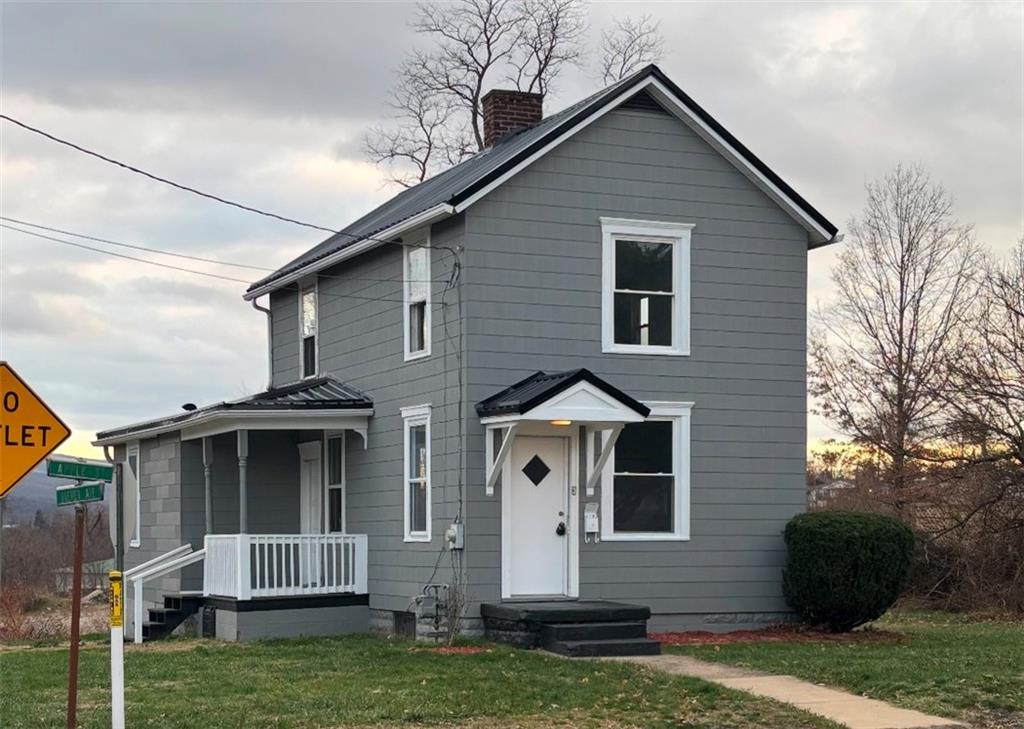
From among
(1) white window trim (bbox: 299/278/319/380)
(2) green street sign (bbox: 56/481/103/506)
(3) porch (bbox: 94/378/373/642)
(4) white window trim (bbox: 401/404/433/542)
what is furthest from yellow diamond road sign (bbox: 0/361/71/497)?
(1) white window trim (bbox: 299/278/319/380)

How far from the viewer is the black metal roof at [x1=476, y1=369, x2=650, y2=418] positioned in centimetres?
1641

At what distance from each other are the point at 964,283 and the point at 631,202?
63.4 feet

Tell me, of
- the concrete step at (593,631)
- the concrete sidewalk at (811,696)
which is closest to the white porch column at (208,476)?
the concrete step at (593,631)

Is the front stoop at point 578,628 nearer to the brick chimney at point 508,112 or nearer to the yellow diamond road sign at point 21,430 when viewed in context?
the yellow diamond road sign at point 21,430

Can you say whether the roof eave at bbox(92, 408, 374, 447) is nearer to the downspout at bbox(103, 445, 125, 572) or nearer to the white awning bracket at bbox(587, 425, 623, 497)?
the white awning bracket at bbox(587, 425, 623, 497)

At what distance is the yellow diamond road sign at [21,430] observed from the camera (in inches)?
408

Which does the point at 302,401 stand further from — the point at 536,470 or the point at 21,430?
the point at 21,430

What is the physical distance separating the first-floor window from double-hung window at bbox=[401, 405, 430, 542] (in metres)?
2.55

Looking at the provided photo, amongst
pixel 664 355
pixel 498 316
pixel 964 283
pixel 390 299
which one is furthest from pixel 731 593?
pixel 964 283

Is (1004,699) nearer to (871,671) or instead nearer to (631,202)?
(871,671)

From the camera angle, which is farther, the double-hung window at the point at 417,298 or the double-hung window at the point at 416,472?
the double-hung window at the point at 417,298

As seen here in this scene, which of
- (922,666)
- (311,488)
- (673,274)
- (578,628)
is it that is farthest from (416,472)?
(922,666)

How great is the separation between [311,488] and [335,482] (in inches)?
37.7

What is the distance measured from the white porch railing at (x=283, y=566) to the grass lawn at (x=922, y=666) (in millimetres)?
5347
